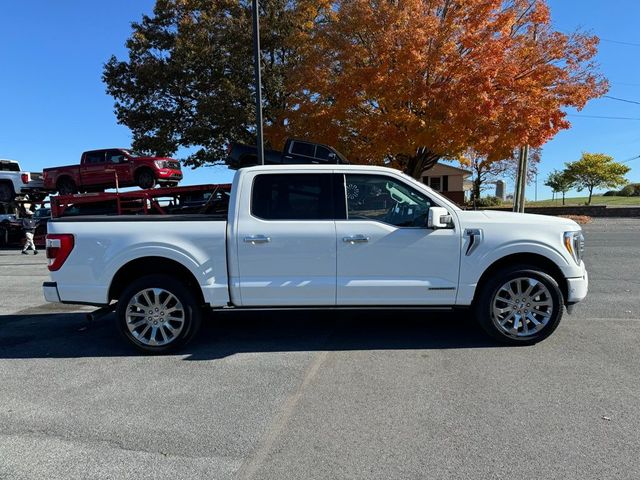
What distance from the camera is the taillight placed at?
502 centimetres

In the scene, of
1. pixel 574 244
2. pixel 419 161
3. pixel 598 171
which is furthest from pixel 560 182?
pixel 574 244

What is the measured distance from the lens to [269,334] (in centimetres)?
575

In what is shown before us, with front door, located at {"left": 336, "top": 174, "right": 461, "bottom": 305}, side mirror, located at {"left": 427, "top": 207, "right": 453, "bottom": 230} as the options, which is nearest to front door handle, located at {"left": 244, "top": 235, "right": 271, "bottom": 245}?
front door, located at {"left": 336, "top": 174, "right": 461, "bottom": 305}

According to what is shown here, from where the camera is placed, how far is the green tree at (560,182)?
5597 cm

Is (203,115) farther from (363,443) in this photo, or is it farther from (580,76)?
(363,443)

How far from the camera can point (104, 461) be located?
3082mm

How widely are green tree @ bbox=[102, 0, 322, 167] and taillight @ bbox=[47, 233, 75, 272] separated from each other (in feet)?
53.1

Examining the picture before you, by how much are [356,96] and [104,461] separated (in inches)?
550

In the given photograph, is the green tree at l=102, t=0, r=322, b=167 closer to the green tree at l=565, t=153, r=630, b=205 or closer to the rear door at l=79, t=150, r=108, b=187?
the rear door at l=79, t=150, r=108, b=187

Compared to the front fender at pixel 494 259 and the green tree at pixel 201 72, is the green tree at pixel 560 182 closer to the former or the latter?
the green tree at pixel 201 72

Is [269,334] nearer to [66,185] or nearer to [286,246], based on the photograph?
[286,246]

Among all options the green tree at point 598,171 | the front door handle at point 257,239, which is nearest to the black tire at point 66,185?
the front door handle at point 257,239

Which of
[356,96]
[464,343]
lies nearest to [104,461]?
[464,343]

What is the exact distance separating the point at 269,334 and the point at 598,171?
179 ft
